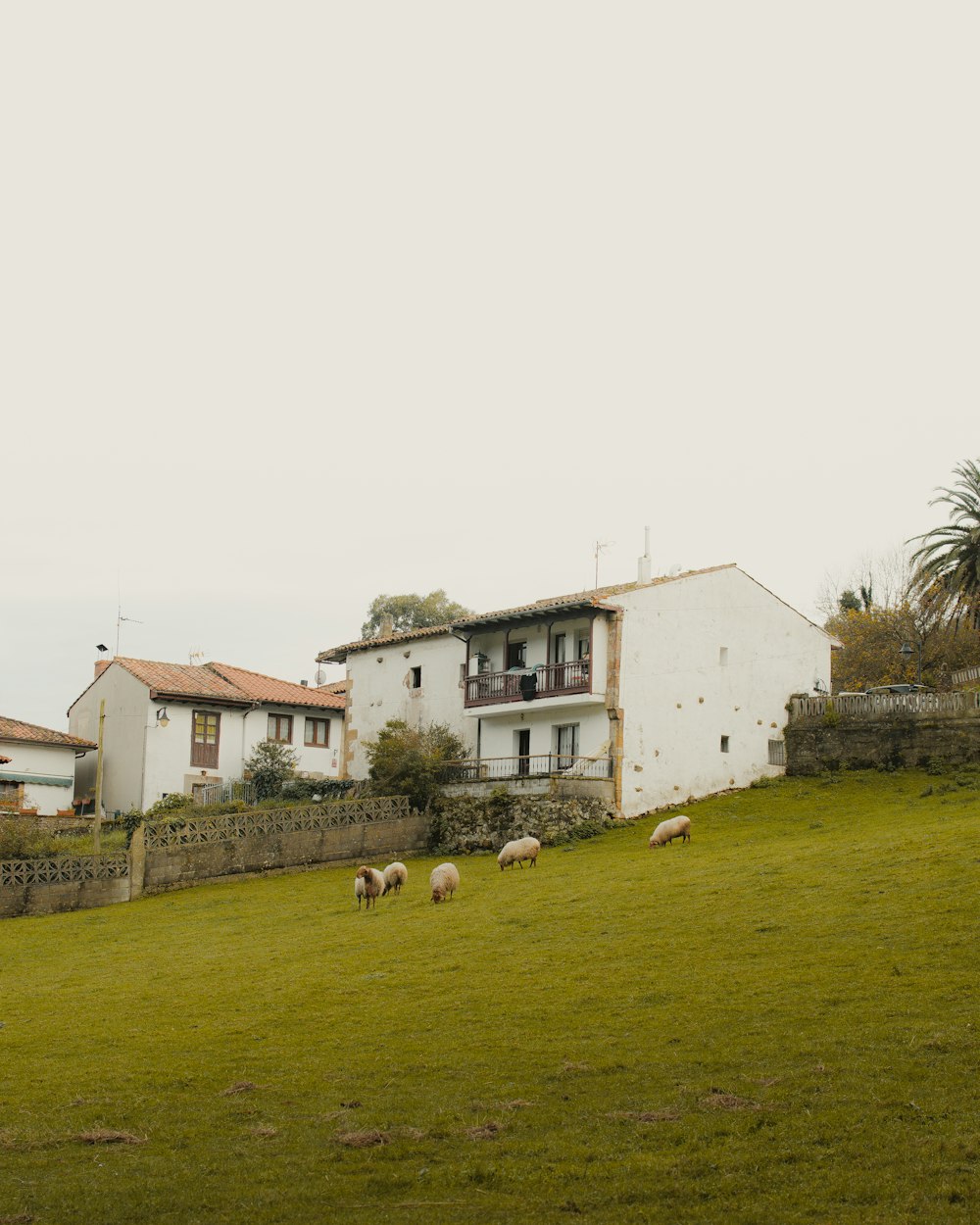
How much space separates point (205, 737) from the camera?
6506 centimetres

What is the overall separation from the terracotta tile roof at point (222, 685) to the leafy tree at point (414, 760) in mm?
13017

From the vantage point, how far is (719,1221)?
12.2 meters

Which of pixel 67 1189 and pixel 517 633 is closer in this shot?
→ pixel 67 1189

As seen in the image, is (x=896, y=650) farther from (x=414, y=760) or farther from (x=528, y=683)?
(x=414, y=760)

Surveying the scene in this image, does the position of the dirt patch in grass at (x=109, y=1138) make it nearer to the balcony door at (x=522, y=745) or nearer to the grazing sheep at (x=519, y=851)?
the grazing sheep at (x=519, y=851)

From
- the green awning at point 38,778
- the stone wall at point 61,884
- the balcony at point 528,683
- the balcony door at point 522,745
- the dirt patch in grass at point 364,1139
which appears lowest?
the dirt patch in grass at point 364,1139

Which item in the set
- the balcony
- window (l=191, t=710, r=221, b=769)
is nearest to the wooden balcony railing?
the balcony

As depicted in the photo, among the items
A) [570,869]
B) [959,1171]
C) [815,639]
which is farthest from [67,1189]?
[815,639]

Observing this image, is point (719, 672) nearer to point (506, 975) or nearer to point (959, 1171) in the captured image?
point (506, 975)

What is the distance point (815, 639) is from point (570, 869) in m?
22.7

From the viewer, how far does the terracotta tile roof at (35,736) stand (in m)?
63.2

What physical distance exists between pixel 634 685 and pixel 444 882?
16956 mm

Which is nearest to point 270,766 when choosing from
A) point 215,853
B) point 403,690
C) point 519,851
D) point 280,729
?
point 280,729

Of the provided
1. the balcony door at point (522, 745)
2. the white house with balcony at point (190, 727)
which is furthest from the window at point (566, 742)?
the white house with balcony at point (190, 727)
